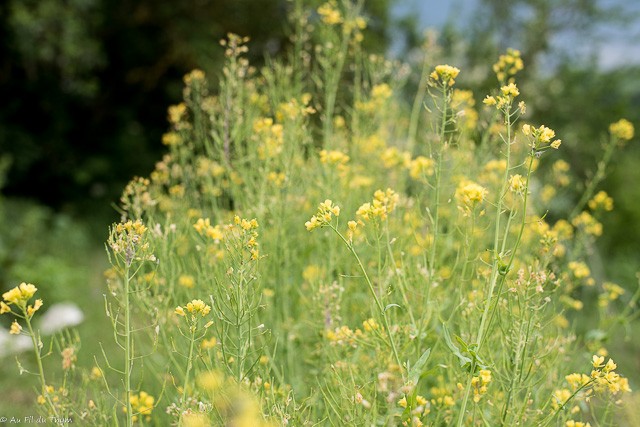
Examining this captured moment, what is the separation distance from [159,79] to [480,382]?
9.88 meters

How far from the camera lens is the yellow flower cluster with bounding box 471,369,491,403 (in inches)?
70.4

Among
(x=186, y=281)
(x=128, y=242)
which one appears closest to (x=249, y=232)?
(x=128, y=242)

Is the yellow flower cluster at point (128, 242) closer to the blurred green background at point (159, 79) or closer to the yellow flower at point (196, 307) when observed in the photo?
the yellow flower at point (196, 307)

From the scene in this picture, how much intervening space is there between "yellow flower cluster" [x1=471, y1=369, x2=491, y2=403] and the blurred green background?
26.0 feet

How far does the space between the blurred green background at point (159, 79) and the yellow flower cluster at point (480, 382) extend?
7.92 meters

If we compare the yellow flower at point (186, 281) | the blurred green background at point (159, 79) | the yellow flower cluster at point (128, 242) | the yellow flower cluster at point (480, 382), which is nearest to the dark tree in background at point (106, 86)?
the blurred green background at point (159, 79)

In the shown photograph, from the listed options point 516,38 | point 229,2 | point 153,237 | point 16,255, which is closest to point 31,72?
point 229,2

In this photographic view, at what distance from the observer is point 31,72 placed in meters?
10.1

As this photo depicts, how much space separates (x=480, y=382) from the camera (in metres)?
1.90

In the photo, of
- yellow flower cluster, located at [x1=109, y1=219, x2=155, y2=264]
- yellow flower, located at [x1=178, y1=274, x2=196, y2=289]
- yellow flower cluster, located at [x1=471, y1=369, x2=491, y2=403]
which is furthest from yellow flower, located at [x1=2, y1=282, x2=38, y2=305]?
yellow flower cluster, located at [x1=471, y1=369, x2=491, y2=403]

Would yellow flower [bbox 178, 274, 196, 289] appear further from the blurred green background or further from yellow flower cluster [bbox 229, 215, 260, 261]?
the blurred green background

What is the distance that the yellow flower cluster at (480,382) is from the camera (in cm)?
179

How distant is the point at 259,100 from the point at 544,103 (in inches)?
336

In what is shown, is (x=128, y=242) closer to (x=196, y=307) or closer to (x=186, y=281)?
(x=196, y=307)
